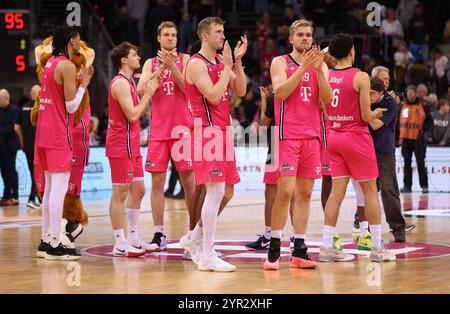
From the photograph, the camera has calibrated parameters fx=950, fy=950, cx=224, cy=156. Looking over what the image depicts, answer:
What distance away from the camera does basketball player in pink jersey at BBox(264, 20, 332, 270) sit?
8875mm

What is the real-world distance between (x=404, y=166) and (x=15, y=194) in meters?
7.62

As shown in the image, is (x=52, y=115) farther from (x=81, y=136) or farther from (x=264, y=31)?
(x=264, y=31)

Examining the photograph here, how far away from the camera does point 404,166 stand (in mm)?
19031

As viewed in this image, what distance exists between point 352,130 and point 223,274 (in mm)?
2003

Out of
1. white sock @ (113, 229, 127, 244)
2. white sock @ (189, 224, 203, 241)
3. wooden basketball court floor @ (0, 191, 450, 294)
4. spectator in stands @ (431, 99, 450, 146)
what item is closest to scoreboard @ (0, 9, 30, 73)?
wooden basketball court floor @ (0, 191, 450, 294)

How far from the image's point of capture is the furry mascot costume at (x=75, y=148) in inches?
398

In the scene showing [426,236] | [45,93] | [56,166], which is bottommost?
[426,236]

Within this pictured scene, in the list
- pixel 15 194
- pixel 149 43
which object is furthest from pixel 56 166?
pixel 149 43

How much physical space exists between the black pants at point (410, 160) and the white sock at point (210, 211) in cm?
1065

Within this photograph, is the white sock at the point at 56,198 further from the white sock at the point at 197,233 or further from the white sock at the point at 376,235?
the white sock at the point at 376,235

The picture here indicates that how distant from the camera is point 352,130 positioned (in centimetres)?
939

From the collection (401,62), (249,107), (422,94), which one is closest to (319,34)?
(401,62)
